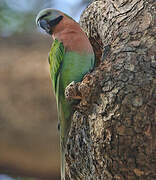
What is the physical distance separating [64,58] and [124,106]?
2.14 ft

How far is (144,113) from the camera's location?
1317mm

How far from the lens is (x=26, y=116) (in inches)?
97.4

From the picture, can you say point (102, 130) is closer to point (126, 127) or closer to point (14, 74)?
point (126, 127)

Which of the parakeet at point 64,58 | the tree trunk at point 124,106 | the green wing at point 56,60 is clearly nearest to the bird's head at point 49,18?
the parakeet at point 64,58

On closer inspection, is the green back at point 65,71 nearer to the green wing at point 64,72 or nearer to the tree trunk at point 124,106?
the green wing at point 64,72

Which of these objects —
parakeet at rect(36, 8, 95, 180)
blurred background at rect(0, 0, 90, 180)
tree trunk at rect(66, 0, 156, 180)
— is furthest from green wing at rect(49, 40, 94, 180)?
blurred background at rect(0, 0, 90, 180)

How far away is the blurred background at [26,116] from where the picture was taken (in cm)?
243

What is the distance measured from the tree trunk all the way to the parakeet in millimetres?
129

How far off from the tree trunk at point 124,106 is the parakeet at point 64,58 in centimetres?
13

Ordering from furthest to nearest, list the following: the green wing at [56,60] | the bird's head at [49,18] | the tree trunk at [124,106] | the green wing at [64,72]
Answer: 1. the bird's head at [49,18]
2. the green wing at [56,60]
3. the green wing at [64,72]
4. the tree trunk at [124,106]

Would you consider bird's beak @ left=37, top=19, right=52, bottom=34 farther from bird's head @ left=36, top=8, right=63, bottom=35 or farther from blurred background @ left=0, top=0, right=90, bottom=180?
blurred background @ left=0, top=0, right=90, bottom=180

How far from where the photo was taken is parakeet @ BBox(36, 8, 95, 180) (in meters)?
1.77

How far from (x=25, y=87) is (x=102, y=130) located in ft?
4.23

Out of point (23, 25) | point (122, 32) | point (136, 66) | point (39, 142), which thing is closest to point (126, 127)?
point (136, 66)
